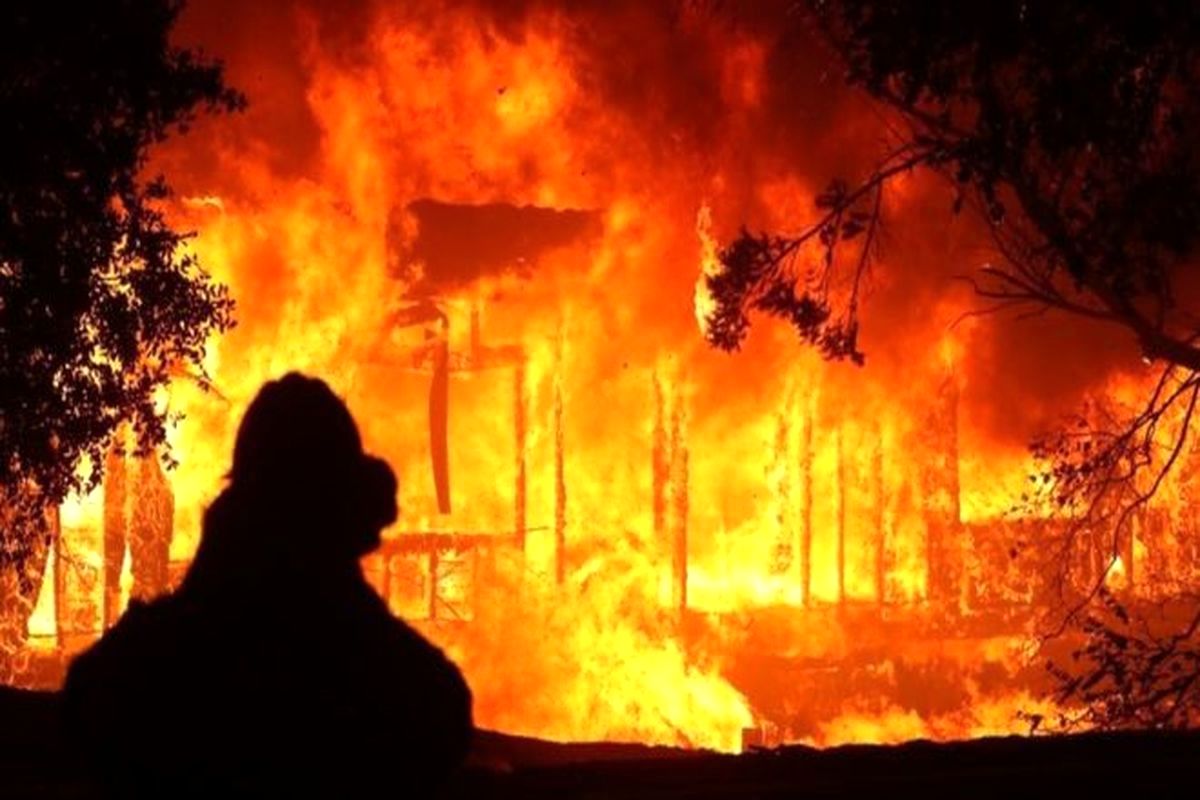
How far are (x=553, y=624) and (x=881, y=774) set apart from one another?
23.3 metres

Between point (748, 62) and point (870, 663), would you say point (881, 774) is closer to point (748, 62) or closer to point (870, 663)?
point (870, 663)

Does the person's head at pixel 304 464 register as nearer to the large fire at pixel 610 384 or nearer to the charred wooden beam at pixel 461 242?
the large fire at pixel 610 384

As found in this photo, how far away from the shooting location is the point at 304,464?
3143 millimetres

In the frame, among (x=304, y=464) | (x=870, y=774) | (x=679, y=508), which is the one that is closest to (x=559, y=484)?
(x=679, y=508)

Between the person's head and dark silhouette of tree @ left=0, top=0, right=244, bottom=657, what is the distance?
301 inches

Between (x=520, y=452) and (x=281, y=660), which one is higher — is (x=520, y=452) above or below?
above

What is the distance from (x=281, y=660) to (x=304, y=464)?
0.40 m

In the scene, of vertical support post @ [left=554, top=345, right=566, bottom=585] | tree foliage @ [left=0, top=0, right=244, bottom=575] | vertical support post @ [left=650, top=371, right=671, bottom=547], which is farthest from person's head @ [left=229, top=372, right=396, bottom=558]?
vertical support post @ [left=650, top=371, right=671, bottom=547]

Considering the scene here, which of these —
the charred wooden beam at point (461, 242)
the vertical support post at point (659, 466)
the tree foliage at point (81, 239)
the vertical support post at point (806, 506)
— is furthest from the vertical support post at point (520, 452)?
the tree foliage at point (81, 239)

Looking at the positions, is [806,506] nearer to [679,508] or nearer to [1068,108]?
[679,508]

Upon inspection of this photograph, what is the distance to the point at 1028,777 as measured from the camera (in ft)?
17.8

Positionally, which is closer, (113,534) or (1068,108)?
(1068,108)

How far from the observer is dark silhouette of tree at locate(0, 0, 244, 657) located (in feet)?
33.8

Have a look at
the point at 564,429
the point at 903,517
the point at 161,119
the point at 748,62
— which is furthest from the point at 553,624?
the point at 161,119
